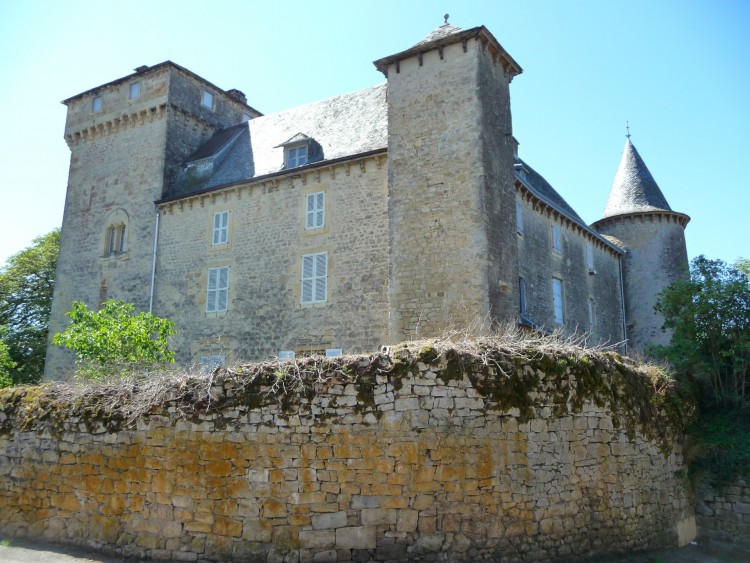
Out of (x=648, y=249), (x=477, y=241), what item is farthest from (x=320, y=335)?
(x=648, y=249)

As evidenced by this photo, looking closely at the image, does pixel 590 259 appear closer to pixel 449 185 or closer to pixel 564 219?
pixel 564 219

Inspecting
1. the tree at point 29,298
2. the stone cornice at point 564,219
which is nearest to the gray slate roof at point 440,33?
the stone cornice at point 564,219

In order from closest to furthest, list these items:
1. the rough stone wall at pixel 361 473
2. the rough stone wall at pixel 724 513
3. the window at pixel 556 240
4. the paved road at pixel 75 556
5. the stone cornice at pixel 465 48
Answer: the rough stone wall at pixel 361 473
the paved road at pixel 75 556
the rough stone wall at pixel 724 513
the stone cornice at pixel 465 48
the window at pixel 556 240

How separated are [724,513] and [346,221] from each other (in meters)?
10.5

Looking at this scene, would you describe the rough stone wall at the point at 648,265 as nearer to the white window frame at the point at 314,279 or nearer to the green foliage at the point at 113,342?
the white window frame at the point at 314,279

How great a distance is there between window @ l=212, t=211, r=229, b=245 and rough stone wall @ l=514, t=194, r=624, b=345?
8.42 metres

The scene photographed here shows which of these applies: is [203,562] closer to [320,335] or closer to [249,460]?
[249,460]

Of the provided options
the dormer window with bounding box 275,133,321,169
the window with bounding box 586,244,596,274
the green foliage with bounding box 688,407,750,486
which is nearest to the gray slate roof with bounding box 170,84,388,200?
the dormer window with bounding box 275,133,321,169

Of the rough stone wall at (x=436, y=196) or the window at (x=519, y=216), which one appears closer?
the rough stone wall at (x=436, y=196)

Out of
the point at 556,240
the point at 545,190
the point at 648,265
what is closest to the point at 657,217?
the point at 648,265

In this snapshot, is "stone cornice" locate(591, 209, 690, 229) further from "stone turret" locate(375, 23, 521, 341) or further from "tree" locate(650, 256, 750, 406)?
"tree" locate(650, 256, 750, 406)

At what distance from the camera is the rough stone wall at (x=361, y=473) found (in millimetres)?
7766

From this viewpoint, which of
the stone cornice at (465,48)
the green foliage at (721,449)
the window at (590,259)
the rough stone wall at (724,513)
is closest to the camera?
the rough stone wall at (724,513)

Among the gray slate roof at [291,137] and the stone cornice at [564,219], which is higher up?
the gray slate roof at [291,137]
